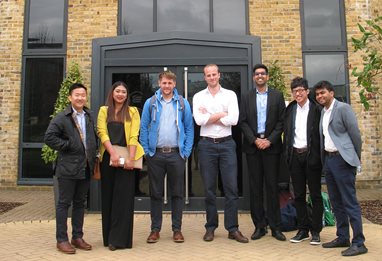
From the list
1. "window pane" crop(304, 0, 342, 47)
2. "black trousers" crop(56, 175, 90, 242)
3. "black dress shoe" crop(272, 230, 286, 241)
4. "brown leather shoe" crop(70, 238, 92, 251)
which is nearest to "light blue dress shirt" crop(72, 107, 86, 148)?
"black trousers" crop(56, 175, 90, 242)

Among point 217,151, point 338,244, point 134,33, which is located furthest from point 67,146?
point 134,33

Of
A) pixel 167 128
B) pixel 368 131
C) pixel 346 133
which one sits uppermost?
pixel 368 131

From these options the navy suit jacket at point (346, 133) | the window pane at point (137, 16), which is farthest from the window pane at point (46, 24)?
the navy suit jacket at point (346, 133)

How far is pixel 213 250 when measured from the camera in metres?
4.55

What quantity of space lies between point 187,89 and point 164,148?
2146 mm

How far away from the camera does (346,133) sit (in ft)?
14.9

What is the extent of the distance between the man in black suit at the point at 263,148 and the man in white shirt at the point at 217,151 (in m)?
0.24

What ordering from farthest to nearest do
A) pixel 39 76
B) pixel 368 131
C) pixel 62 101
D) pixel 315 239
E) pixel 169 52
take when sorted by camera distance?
pixel 39 76 < pixel 368 131 < pixel 169 52 < pixel 62 101 < pixel 315 239

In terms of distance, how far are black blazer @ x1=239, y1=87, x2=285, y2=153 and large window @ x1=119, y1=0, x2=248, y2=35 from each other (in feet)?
13.2

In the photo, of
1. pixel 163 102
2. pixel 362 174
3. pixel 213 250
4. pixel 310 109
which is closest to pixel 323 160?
pixel 310 109

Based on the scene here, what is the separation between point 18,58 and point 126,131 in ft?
18.6

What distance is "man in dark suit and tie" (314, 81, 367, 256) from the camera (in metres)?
4.46

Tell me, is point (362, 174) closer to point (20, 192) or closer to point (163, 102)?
point (163, 102)

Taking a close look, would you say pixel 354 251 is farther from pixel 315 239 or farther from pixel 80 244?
pixel 80 244
